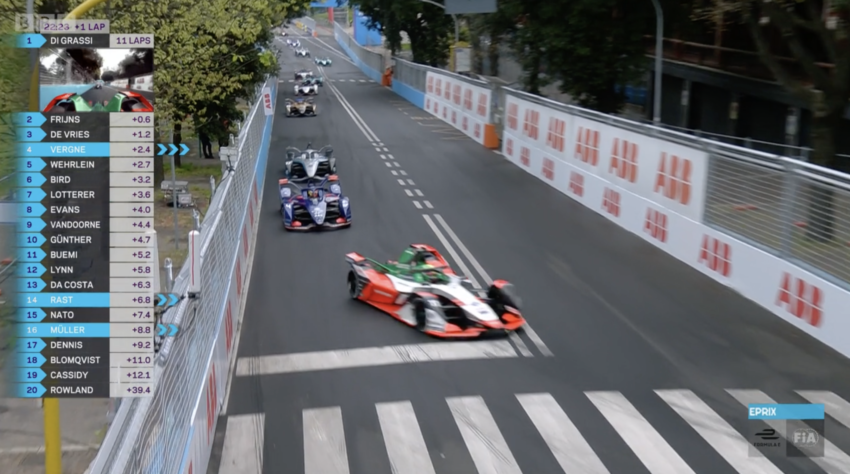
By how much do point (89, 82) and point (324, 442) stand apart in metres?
4.81

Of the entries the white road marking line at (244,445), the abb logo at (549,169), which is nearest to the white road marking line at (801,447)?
the white road marking line at (244,445)

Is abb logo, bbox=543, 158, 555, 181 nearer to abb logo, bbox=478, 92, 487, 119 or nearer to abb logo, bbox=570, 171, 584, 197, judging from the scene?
abb logo, bbox=570, 171, 584, 197

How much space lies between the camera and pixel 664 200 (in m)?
18.4

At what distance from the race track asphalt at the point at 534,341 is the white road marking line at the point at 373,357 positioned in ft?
0.65

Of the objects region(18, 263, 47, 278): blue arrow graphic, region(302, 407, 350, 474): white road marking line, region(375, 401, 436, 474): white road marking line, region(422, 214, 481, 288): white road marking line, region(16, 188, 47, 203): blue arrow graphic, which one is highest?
region(16, 188, 47, 203): blue arrow graphic

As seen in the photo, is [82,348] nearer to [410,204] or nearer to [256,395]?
[256,395]

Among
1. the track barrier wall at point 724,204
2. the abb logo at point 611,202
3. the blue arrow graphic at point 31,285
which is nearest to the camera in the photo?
the blue arrow graphic at point 31,285

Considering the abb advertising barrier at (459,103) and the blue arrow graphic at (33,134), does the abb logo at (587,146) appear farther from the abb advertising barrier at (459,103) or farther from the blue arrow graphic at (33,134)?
the blue arrow graphic at (33,134)

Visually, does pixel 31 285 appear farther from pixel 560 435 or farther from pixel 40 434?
pixel 40 434

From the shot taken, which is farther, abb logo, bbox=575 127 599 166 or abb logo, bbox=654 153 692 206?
abb logo, bbox=575 127 599 166

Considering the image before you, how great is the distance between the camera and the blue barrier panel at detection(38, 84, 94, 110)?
661cm

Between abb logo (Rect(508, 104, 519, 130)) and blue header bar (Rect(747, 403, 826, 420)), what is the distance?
2040 cm

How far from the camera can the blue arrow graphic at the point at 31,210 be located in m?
6.10

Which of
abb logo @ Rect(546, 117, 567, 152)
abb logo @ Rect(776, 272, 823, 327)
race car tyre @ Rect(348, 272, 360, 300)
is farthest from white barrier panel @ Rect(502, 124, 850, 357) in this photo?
race car tyre @ Rect(348, 272, 360, 300)
